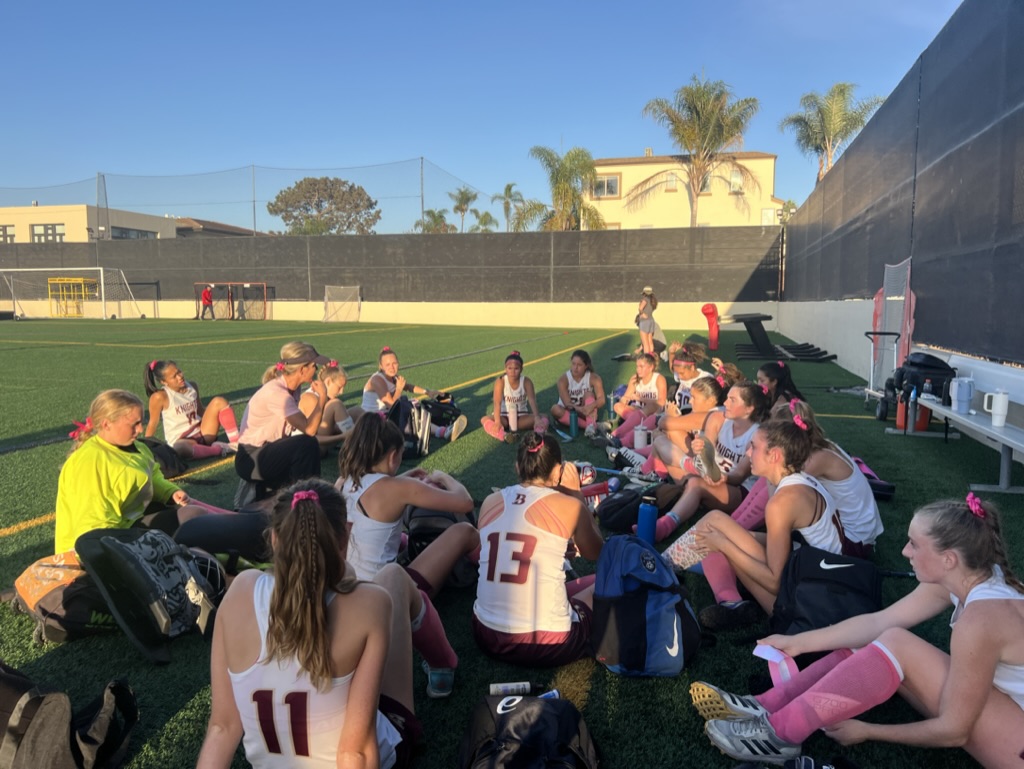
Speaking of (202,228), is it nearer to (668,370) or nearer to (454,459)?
(668,370)

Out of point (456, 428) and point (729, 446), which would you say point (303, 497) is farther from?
point (456, 428)

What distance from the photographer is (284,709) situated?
2.02m

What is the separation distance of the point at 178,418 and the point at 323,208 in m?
57.2

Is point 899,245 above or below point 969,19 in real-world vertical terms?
below

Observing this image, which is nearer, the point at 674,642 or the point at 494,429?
A: the point at 674,642

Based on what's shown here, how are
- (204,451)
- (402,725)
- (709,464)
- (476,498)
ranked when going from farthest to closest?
(204,451) < (476,498) < (709,464) < (402,725)

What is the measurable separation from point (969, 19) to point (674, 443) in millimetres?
7306

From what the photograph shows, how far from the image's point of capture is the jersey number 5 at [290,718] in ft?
6.59

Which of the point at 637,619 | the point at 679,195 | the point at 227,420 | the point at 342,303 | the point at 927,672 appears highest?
the point at 679,195

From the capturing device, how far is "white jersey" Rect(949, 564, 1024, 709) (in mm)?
2158

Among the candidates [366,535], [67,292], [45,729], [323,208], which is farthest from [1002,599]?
[323,208]

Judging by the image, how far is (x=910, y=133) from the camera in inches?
434

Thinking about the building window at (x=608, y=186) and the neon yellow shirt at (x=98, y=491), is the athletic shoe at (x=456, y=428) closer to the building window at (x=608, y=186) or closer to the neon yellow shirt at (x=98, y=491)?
the neon yellow shirt at (x=98, y=491)

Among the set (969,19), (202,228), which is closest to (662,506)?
(969,19)
